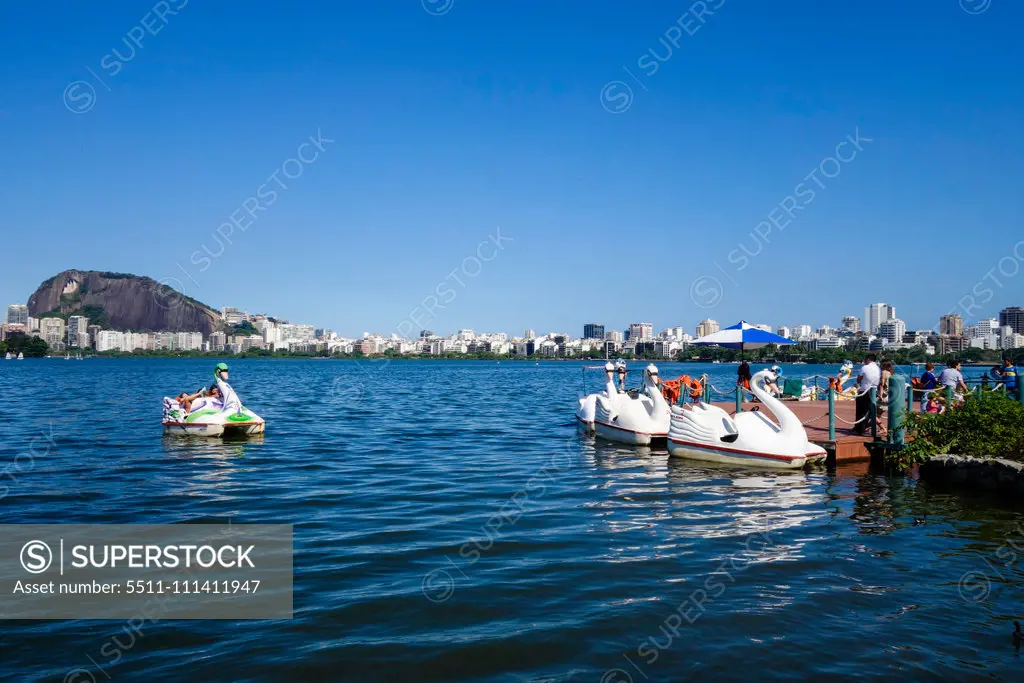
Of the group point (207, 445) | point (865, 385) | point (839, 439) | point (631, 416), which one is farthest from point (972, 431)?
point (207, 445)

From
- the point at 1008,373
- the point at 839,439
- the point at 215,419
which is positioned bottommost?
the point at 215,419

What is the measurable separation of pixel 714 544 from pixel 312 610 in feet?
16.4

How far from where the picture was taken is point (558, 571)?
7969 mm

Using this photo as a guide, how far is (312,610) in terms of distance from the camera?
265 inches

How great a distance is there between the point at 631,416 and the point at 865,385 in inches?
218

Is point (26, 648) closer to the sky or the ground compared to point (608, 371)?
closer to the ground

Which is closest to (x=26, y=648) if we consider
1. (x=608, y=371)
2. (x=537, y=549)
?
(x=537, y=549)

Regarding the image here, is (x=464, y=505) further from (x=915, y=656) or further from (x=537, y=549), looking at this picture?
(x=915, y=656)

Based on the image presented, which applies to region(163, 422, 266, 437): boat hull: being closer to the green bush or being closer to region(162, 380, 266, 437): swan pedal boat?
region(162, 380, 266, 437): swan pedal boat

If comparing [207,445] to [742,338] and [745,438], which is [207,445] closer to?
[745,438]

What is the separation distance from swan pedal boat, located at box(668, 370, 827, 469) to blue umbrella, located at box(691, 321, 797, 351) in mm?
6151

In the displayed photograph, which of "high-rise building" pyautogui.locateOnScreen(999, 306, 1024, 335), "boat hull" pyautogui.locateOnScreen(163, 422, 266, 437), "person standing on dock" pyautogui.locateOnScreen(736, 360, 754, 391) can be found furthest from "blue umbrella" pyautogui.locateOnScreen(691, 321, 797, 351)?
"high-rise building" pyautogui.locateOnScreen(999, 306, 1024, 335)

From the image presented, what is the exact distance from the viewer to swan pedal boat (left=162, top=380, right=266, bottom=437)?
1933 cm

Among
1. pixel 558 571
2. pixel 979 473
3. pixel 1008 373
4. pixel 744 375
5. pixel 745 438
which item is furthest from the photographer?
pixel 744 375
